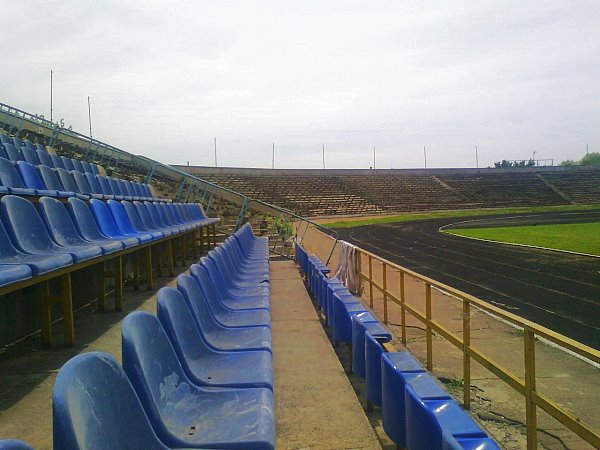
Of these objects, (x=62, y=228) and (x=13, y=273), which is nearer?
(x=13, y=273)

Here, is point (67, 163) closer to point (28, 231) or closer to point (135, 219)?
point (135, 219)

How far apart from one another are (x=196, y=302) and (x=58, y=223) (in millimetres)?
1831

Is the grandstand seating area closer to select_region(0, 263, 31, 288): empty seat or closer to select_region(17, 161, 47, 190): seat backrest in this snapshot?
select_region(17, 161, 47, 190): seat backrest

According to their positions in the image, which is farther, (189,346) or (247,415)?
(189,346)

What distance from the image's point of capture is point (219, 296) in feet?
12.9

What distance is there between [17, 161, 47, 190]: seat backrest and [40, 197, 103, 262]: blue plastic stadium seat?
66.7 inches

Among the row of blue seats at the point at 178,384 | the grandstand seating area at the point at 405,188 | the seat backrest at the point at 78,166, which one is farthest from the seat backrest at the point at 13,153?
the grandstand seating area at the point at 405,188

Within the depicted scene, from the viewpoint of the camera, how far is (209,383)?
2.39 metres

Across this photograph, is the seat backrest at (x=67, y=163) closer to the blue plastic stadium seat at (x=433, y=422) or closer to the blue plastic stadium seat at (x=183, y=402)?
the blue plastic stadium seat at (x=183, y=402)

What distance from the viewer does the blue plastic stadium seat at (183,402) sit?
1768 mm

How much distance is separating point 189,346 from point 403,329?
3.36 meters

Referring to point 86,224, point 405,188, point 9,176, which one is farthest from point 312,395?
point 405,188

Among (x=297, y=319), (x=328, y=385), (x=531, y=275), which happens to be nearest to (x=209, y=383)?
(x=328, y=385)

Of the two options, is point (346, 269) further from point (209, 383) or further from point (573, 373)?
point (209, 383)
